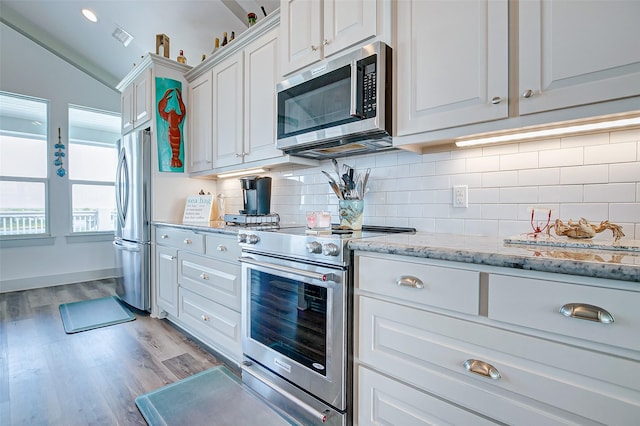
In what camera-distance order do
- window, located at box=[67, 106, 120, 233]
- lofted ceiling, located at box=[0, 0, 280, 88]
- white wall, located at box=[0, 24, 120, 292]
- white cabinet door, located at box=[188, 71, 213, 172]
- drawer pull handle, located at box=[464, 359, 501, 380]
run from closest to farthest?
drawer pull handle, located at box=[464, 359, 501, 380] < white cabinet door, located at box=[188, 71, 213, 172] < lofted ceiling, located at box=[0, 0, 280, 88] < white wall, located at box=[0, 24, 120, 292] < window, located at box=[67, 106, 120, 233]

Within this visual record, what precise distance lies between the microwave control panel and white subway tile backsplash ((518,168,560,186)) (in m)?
0.75

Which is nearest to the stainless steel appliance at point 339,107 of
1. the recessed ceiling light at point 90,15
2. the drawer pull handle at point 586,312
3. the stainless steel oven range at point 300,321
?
the stainless steel oven range at point 300,321

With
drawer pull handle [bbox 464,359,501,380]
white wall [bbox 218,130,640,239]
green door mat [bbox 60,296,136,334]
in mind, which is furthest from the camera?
green door mat [bbox 60,296,136,334]

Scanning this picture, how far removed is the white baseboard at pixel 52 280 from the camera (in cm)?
399

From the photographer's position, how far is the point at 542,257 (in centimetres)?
88

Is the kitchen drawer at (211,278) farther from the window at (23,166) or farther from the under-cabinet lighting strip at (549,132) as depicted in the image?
the window at (23,166)

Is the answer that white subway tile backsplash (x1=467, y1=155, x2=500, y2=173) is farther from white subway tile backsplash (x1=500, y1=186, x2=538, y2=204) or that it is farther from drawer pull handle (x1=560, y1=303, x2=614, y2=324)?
drawer pull handle (x1=560, y1=303, x2=614, y2=324)

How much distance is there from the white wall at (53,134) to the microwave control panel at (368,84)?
4.64 metres

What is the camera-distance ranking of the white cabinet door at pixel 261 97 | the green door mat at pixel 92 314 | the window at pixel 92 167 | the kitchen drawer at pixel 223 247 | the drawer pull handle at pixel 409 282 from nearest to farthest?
1. the drawer pull handle at pixel 409 282
2. the kitchen drawer at pixel 223 247
3. the white cabinet door at pixel 261 97
4. the green door mat at pixel 92 314
5. the window at pixel 92 167

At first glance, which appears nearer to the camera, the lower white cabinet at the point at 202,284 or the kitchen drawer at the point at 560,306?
the kitchen drawer at the point at 560,306

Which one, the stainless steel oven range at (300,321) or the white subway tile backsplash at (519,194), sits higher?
the white subway tile backsplash at (519,194)

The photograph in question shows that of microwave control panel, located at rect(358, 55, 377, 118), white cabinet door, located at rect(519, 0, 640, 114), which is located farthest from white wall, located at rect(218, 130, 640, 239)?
microwave control panel, located at rect(358, 55, 377, 118)

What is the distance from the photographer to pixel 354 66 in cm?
159

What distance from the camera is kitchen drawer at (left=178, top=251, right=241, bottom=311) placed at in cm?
205
